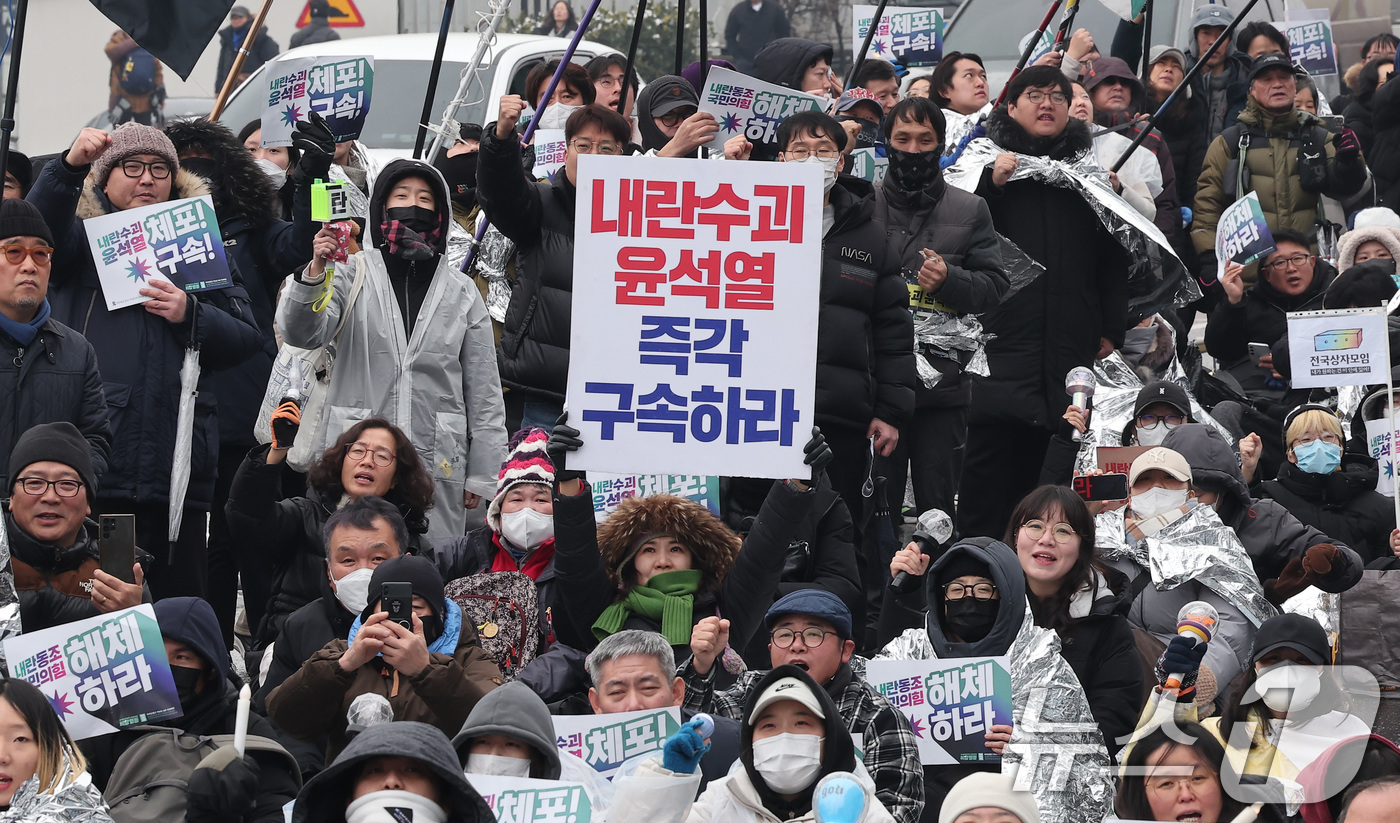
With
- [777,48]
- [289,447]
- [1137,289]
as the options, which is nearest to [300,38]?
[777,48]

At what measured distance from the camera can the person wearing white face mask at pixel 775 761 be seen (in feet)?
16.4

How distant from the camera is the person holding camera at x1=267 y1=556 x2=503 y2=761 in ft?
18.8

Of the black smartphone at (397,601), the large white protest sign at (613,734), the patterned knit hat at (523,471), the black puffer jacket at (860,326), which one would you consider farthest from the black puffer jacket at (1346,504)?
the black smartphone at (397,601)

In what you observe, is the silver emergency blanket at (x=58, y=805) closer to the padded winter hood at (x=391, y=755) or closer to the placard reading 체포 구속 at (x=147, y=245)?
the padded winter hood at (x=391, y=755)

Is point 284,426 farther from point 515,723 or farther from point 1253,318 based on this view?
point 1253,318

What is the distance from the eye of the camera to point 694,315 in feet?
19.7

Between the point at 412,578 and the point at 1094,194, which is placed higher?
the point at 1094,194

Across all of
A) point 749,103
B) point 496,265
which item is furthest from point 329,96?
point 749,103

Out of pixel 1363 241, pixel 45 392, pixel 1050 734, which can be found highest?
pixel 1363 241

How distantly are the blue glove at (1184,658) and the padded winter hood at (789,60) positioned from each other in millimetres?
5019

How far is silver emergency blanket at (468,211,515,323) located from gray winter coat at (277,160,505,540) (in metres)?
1.00

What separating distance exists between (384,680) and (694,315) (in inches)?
54.9

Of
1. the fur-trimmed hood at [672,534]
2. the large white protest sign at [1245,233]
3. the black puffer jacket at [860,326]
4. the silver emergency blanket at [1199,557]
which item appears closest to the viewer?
Answer: the fur-trimmed hood at [672,534]

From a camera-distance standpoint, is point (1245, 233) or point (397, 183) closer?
point (397, 183)
